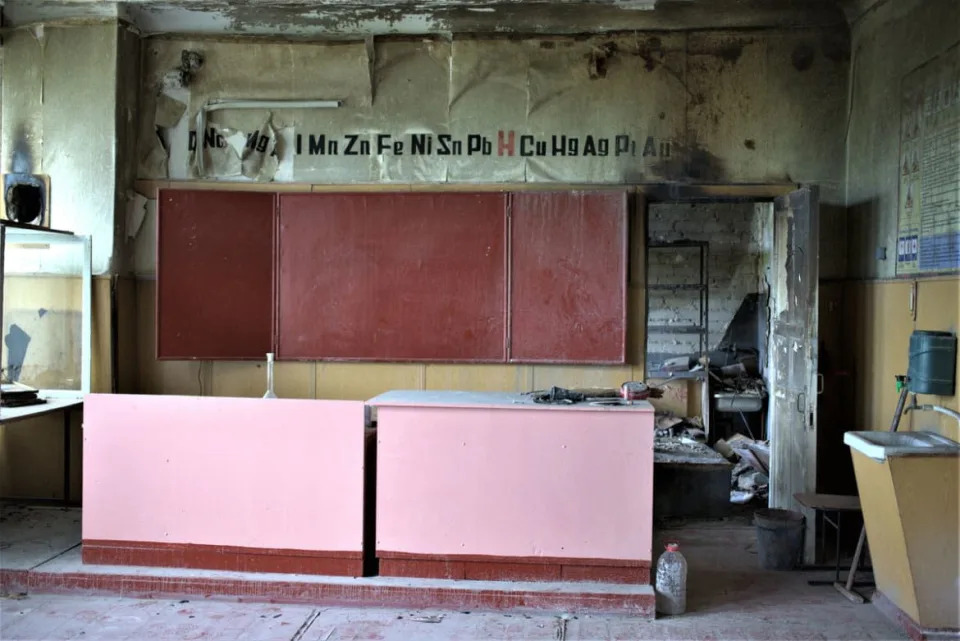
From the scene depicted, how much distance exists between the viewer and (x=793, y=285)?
4.36 meters

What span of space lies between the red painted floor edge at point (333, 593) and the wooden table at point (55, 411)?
836 millimetres

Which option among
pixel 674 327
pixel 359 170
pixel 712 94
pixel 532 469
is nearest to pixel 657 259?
pixel 674 327

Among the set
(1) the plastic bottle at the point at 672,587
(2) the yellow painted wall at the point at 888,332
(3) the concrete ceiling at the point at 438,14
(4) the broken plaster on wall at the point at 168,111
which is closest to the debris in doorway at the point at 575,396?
(1) the plastic bottle at the point at 672,587

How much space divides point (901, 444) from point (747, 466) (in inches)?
111

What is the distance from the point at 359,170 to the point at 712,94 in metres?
2.39

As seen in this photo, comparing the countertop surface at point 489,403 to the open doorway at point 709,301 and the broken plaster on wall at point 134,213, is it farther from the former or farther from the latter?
the open doorway at point 709,301

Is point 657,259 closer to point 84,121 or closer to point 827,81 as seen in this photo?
point 827,81

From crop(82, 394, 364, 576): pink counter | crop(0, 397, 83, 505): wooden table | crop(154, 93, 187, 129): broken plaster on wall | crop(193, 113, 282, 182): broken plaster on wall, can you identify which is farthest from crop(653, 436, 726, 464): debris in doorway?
crop(154, 93, 187, 129): broken plaster on wall

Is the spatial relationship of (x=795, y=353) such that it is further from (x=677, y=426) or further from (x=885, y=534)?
(x=677, y=426)

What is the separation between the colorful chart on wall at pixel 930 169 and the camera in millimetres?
3408

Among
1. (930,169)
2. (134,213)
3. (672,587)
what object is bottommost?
(672,587)

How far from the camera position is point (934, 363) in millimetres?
3350

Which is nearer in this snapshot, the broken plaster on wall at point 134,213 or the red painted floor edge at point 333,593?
the red painted floor edge at point 333,593

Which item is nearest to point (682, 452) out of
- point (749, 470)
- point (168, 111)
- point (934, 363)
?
point (749, 470)
